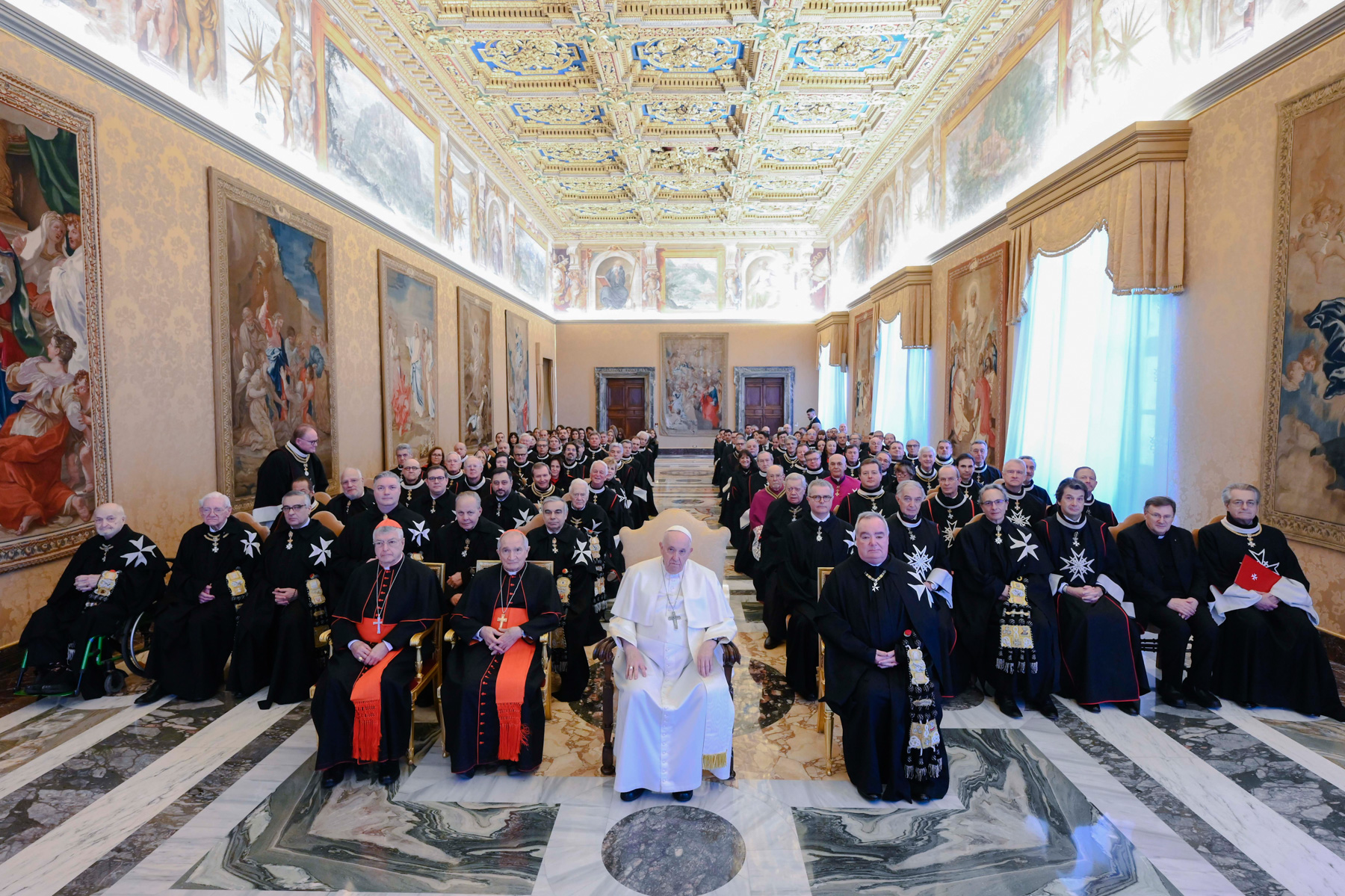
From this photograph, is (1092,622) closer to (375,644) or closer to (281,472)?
(375,644)

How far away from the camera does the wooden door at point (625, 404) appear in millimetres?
23859

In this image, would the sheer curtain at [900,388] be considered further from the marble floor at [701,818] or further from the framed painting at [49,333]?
the framed painting at [49,333]

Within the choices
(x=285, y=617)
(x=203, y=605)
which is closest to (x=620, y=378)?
(x=203, y=605)

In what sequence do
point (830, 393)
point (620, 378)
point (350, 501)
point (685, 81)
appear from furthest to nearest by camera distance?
point (620, 378), point (830, 393), point (685, 81), point (350, 501)

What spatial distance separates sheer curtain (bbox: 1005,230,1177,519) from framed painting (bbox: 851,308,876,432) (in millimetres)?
7475

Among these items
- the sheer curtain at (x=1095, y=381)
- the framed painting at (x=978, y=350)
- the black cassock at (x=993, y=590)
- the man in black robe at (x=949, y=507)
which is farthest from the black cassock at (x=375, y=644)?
the framed painting at (x=978, y=350)

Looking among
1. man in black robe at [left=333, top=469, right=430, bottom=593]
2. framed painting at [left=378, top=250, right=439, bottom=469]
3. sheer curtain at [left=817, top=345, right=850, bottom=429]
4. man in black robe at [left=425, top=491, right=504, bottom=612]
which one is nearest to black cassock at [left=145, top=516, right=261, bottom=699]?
man in black robe at [left=333, top=469, right=430, bottom=593]

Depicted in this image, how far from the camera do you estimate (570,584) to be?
5.22m

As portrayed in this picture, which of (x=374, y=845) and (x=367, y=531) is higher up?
(x=367, y=531)

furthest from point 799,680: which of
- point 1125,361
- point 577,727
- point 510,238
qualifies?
point 510,238

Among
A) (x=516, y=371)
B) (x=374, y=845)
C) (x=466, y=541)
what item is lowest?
(x=374, y=845)

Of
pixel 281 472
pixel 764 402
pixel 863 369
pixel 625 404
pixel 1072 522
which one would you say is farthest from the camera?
pixel 625 404

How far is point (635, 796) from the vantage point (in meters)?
3.64

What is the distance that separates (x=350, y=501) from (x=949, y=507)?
562cm
